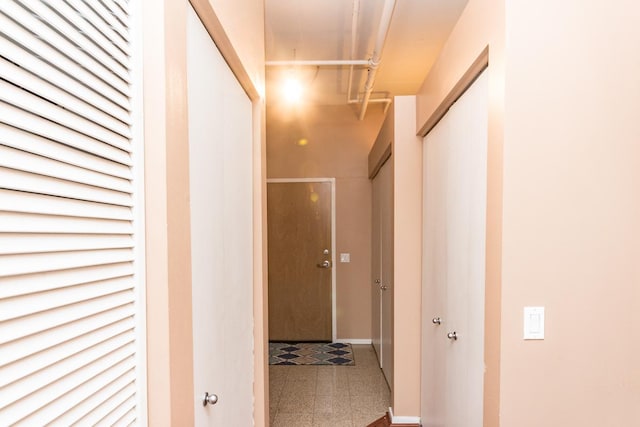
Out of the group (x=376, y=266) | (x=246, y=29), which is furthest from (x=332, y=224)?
(x=246, y=29)

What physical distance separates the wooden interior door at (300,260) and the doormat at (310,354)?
13cm

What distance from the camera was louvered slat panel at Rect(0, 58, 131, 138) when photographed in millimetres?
472

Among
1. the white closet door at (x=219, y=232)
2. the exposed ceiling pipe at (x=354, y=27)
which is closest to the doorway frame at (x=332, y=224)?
the exposed ceiling pipe at (x=354, y=27)

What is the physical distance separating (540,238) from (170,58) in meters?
1.16

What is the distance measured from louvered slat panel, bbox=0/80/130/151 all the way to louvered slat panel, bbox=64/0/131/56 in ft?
0.55

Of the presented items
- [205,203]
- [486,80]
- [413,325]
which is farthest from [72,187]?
[413,325]

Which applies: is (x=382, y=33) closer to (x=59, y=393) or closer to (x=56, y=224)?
(x=56, y=224)

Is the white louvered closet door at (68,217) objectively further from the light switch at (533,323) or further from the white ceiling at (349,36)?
the white ceiling at (349,36)

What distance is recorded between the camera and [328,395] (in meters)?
3.12

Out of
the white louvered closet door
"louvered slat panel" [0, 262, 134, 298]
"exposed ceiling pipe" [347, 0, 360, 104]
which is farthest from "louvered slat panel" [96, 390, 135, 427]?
"exposed ceiling pipe" [347, 0, 360, 104]

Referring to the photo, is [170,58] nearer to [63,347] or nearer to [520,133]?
[63,347]

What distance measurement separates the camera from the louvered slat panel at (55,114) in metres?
0.47

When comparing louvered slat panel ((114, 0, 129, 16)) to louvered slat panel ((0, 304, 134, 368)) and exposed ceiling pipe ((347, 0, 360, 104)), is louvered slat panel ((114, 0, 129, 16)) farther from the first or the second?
exposed ceiling pipe ((347, 0, 360, 104))

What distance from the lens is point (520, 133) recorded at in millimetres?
1179
